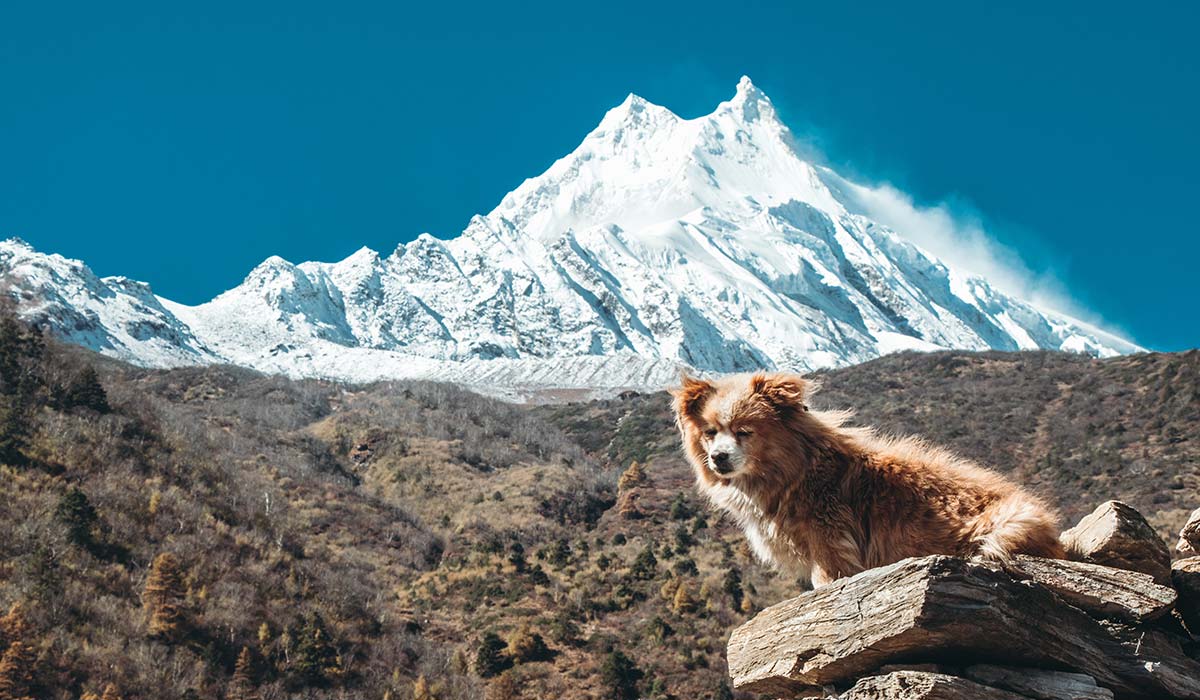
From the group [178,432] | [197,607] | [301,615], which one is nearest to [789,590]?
[301,615]

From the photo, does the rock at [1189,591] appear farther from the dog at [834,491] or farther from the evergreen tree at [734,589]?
the evergreen tree at [734,589]

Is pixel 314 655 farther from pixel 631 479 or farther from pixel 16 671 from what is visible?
pixel 631 479

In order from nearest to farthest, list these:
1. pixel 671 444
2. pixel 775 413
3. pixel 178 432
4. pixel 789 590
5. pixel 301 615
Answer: pixel 775 413, pixel 301 615, pixel 789 590, pixel 178 432, pixel 671 444

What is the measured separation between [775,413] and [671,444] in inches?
2931

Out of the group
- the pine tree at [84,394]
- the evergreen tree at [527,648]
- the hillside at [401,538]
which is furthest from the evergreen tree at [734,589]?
the pine tree at [84,394]

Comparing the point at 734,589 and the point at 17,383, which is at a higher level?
the point at 17,383

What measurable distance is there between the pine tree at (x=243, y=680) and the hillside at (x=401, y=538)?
11 cm

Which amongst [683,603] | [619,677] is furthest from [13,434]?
[683,603]

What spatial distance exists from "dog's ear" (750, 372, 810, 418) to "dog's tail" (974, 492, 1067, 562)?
4.73 ft

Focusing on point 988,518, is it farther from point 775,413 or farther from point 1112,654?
point 775,413

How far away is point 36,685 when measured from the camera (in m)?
29.9

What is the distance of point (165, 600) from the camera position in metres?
36.5

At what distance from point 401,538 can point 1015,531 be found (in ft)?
172

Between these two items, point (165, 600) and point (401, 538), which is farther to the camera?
point (401, 538)
